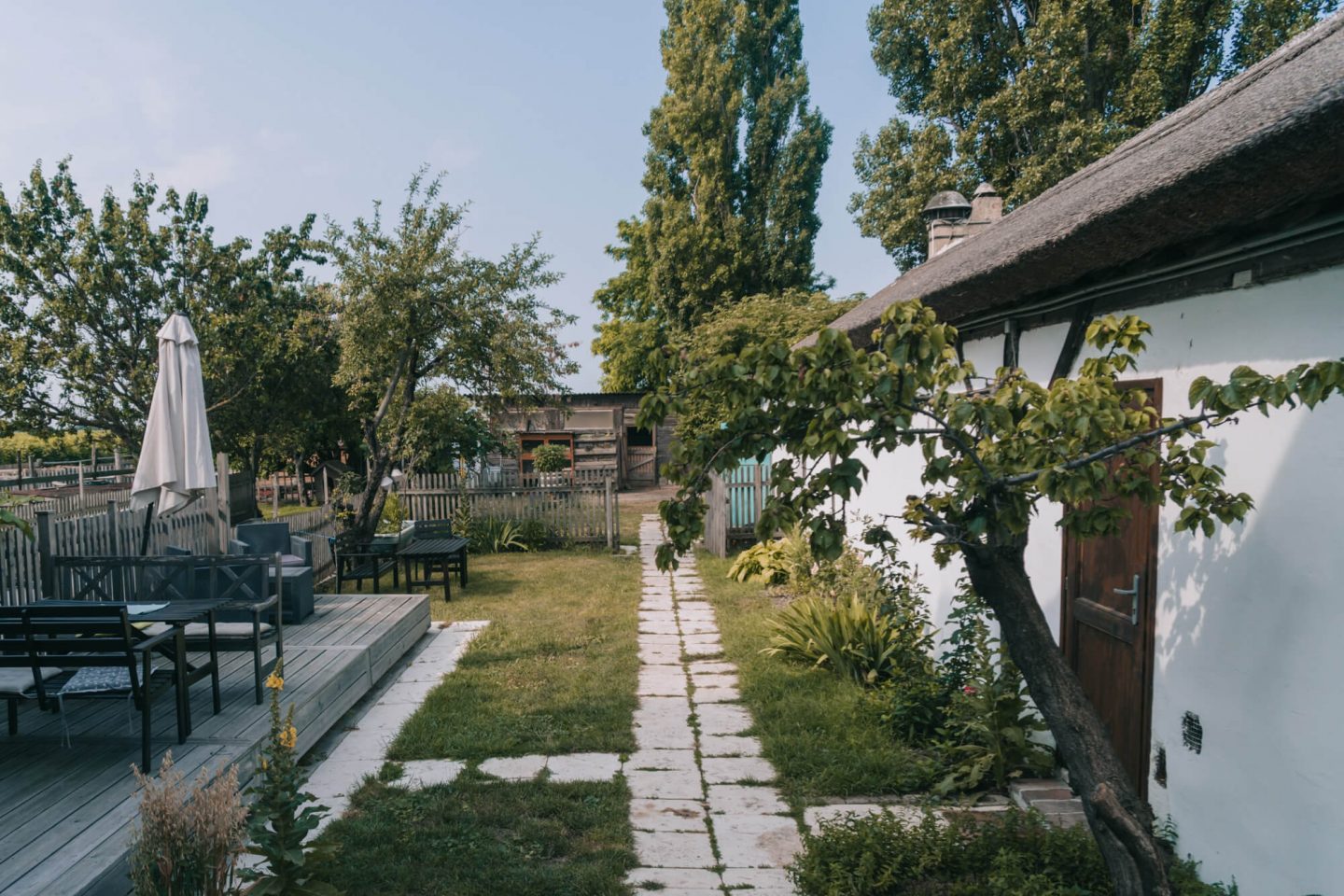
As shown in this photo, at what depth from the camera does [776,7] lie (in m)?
25.4

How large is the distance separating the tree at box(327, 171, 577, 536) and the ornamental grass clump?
8.62 meters

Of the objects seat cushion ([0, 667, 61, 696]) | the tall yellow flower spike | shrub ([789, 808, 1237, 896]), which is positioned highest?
the tall yellow flower spike

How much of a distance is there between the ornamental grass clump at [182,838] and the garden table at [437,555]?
681 centimetres

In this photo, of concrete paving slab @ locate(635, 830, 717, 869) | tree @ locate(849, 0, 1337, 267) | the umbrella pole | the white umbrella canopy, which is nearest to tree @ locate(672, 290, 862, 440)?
tree @ locate(849, 0, 1337, 267)

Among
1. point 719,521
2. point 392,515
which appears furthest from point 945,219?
point 392,515

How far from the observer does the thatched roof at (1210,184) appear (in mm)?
2328

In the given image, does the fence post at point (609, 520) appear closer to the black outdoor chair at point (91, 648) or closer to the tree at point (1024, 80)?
the black outdoor chair at point (91, 648)

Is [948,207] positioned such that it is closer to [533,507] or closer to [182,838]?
[533,507]

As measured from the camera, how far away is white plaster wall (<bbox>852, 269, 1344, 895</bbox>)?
2600 millimetres

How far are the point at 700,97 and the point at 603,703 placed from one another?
76.1 ft

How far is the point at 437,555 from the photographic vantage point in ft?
32.8

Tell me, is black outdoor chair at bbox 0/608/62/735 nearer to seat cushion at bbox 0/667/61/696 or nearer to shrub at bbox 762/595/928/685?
seat cushion at bbox 0/667/61/696

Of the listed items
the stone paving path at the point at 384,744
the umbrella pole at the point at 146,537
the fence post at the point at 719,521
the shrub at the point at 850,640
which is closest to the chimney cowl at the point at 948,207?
the fence post at the point at 719,521

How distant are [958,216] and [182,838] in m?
10.5
